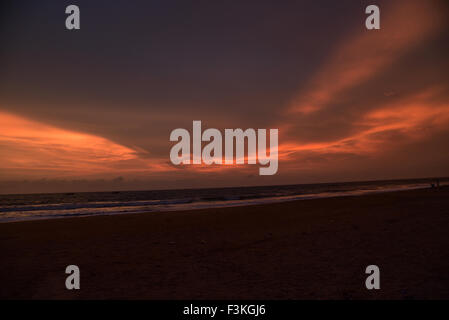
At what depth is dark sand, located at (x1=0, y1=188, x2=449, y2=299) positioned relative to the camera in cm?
586

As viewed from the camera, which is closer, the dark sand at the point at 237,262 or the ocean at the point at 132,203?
the dark sand at the point at 237,262

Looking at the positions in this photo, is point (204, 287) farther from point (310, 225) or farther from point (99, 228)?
point (99, 228)

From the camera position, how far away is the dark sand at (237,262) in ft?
19.2

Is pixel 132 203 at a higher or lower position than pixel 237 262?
higher

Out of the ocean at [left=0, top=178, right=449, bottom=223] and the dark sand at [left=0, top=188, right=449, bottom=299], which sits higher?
the ocean at [left=0, top=178, right=449, bottom=223]

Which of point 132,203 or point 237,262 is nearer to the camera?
point 237,262

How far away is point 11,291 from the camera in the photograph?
6.12 meters

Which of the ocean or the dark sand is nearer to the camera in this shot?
the dark sand

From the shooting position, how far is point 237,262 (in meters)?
7.89

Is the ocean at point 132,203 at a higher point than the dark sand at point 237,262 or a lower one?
higher
